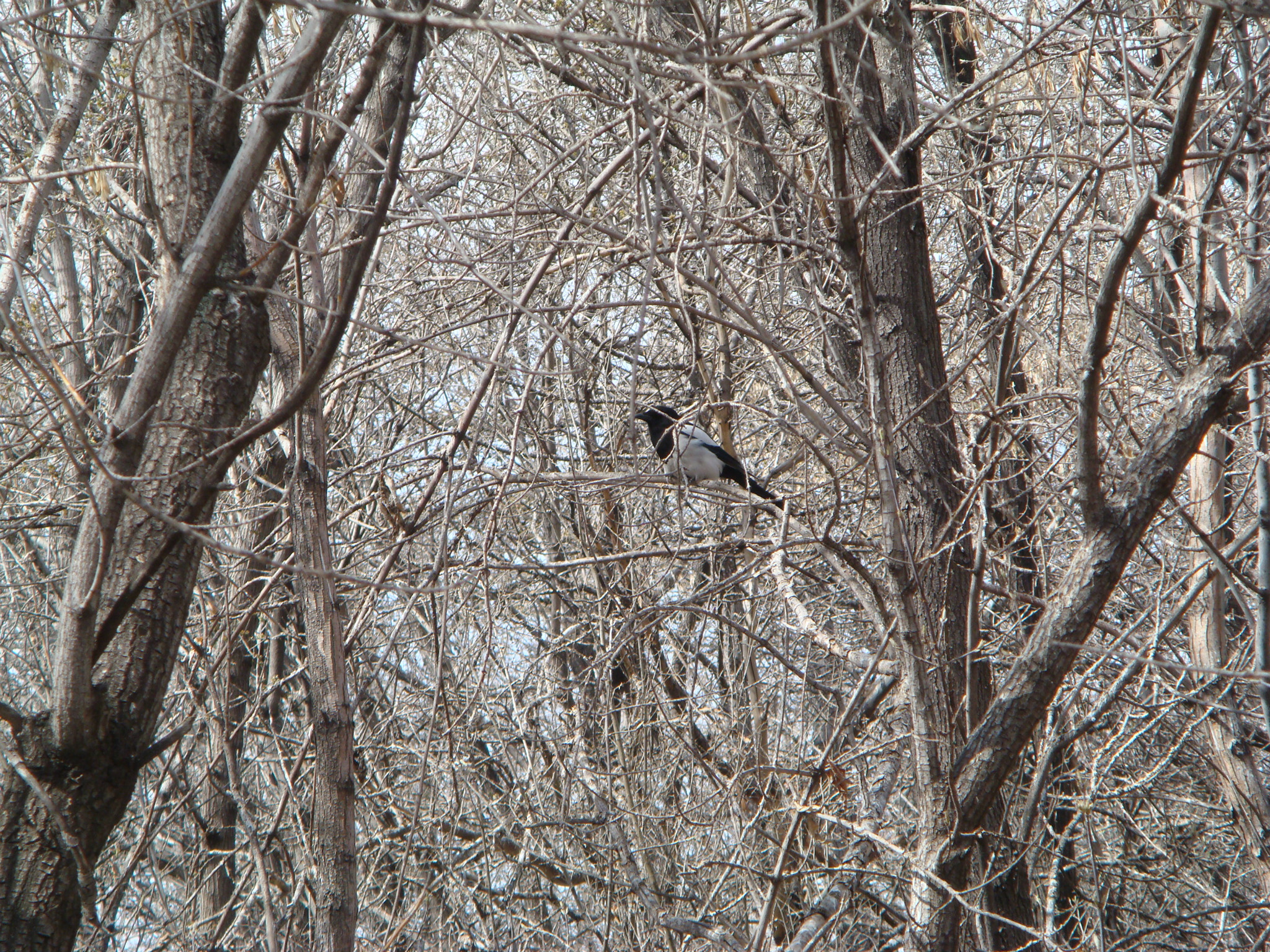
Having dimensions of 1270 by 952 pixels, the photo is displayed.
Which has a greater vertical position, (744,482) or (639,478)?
(744,482)

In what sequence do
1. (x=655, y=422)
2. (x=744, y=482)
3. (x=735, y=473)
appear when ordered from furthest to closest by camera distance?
(x=655, y=422), (x=735, y=473), (x=744, y=482)

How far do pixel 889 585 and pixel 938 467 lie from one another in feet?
3.23

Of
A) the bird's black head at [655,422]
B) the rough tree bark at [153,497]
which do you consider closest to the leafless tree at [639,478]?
the rough tree bark at [153,497]

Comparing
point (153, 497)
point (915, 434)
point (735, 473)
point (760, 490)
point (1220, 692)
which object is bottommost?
point (1220, 692)

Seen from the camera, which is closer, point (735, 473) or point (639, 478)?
point (639, 478)

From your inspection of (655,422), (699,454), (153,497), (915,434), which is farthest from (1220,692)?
(153,497)

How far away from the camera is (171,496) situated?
2.10m

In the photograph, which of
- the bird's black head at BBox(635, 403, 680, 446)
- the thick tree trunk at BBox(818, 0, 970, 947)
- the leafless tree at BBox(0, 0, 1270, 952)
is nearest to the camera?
the leafless tree at BBox(0, 0, 1270, 952)

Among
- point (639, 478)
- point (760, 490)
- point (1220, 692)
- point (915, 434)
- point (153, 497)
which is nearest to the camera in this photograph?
point (153, 497)

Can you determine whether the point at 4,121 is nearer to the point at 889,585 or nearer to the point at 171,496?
the point at 171,496

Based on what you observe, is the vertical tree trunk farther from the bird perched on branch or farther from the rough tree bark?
the rough tree bark

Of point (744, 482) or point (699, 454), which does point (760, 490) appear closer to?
point (744, 482)

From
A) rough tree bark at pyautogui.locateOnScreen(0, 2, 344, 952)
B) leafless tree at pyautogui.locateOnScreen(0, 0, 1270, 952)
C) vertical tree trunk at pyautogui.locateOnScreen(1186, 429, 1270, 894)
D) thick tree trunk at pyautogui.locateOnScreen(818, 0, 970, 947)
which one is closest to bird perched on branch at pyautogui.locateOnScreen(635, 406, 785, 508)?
leafless tree at pyautogui.locateOnScreen(0, 0, 1270, 952)

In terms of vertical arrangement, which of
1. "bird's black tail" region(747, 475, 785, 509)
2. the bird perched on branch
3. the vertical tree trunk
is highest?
the bird perched on branch
